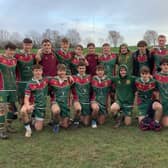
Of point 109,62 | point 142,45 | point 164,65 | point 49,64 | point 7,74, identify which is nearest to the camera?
point 7,74

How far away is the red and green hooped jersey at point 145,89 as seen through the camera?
6.96 meters

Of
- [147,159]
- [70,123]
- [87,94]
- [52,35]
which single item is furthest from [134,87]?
[52,35]

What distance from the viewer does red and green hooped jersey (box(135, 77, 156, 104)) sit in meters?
6.96

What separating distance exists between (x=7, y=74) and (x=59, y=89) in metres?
1.08

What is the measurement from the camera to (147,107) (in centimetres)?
704

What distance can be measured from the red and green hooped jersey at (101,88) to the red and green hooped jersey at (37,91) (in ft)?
3.50

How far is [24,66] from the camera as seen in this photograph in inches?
282

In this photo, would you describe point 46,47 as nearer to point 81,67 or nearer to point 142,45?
point 81,67

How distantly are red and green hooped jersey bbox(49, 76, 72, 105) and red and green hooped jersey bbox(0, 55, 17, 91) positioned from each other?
2.56 ft

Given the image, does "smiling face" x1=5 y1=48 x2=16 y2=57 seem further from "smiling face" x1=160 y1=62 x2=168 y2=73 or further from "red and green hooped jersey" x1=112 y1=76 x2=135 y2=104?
"smiling face" x1=160 y1=62 x2=168 y2=73

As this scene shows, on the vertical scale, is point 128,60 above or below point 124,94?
above

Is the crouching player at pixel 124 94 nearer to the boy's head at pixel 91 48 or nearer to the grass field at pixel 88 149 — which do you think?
A: the grass field at pixel 88 149

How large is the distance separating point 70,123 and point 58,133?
69 centimetres

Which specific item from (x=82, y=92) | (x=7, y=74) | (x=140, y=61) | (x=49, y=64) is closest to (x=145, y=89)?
(x=140, y=61)
